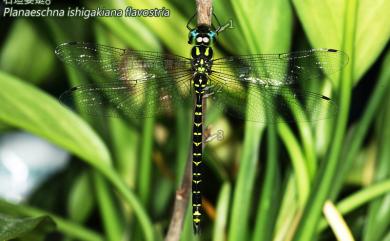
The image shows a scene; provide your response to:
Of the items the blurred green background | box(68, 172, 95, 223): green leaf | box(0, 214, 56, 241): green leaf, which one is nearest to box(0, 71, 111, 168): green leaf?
the blurred green background

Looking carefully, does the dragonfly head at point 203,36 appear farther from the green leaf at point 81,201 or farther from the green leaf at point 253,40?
the green leaf at point 81,201

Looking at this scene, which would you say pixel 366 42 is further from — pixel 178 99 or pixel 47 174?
pixel 47 174

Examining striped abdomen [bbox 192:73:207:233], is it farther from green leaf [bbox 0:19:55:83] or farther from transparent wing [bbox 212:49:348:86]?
green leaf [bbox 0:19:55:83]

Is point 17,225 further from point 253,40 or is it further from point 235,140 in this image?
point 235,140

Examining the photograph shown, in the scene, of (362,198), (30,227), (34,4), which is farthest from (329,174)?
(34,4)

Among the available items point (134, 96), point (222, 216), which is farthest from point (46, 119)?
point (222, 216)

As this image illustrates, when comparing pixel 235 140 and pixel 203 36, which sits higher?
pixel 203 36
